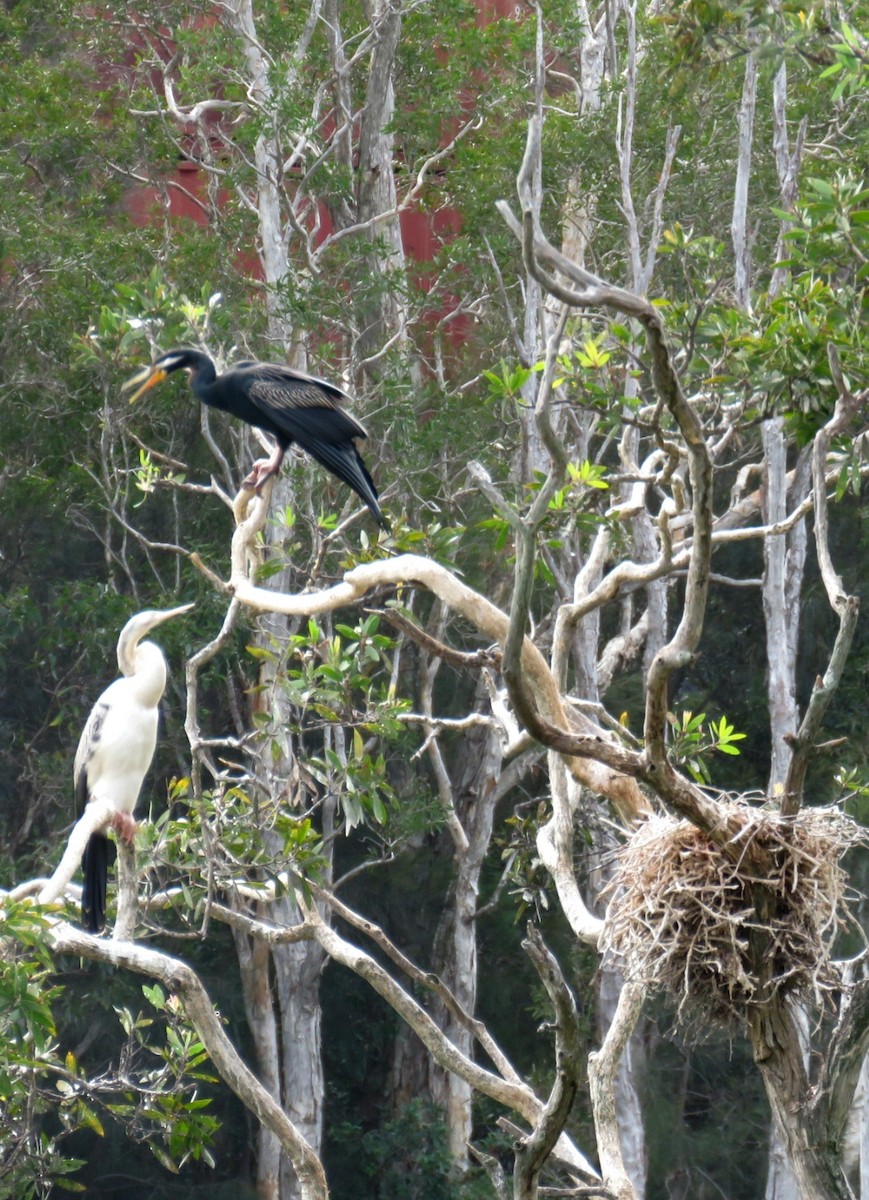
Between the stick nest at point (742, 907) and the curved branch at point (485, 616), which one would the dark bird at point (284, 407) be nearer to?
the curved branch at point (485, 616)

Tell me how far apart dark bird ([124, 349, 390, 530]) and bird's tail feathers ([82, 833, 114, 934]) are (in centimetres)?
120

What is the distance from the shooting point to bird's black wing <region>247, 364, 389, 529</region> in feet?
16.8

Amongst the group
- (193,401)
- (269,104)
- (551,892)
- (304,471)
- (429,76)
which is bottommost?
(551,892)

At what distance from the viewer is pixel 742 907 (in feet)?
9.93

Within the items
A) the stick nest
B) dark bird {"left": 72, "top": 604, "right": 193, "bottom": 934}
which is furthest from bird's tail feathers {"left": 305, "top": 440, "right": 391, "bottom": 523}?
the stick nest

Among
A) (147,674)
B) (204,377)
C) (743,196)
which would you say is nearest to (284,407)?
(204,377)

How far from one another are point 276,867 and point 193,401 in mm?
6524

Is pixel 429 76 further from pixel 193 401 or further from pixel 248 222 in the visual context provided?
pixel 193 401

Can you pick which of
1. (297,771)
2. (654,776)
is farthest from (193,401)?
(654,776)

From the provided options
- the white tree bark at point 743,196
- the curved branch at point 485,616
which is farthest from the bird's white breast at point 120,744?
the white tree bark at point 743,196

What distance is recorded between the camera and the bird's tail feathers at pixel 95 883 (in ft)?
15.7

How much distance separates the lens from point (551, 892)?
10.3 m

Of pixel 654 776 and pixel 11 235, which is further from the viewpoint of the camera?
pixel 11 235

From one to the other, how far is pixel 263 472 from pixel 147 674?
88cm
